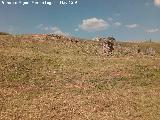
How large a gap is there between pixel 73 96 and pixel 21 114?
7195 millimetres

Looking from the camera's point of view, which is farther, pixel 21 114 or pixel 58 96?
pixel 58 96

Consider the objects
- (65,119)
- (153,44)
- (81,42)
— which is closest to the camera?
(65,119)

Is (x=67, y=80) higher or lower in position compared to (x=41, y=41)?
lower

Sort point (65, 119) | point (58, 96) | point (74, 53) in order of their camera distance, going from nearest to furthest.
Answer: point (65, 119)
point (58, 96)
point (74, 53)

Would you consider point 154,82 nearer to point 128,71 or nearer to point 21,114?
point 128,71

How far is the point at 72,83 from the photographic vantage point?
4438 centimetres

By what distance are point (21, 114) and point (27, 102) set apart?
11.1 feet

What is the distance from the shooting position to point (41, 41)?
64.6m

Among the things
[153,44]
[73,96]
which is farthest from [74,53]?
[153,44]

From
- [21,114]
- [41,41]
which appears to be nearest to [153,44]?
[41,41]

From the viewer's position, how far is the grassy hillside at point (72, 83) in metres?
34.4

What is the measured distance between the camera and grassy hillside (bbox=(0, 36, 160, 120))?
34.4 m

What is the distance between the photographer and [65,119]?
1280 inches

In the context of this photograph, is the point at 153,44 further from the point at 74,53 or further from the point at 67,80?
the point at 67,80
